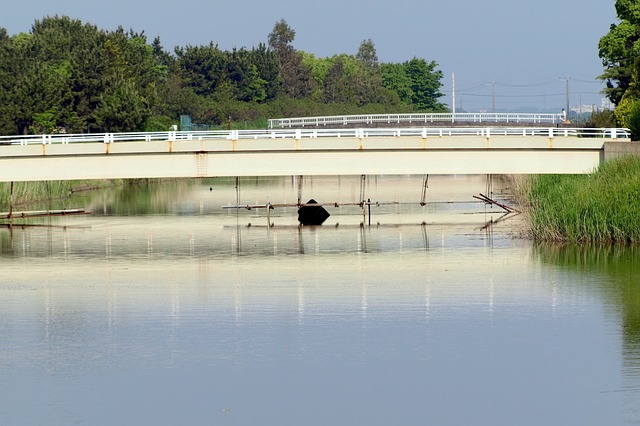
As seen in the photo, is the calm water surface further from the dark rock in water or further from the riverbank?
the riverbank

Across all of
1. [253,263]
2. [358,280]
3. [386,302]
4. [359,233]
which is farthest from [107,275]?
[359,233]

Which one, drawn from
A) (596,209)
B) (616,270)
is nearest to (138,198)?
(596,209)

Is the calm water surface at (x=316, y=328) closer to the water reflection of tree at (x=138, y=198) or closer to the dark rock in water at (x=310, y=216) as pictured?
the dark rock in water at (x=310, y=216)

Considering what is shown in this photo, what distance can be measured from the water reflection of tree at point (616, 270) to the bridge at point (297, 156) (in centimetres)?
963

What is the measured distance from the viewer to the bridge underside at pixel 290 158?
221ft

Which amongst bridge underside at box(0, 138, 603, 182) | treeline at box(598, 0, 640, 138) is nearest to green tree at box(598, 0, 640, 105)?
treeline at box(598, 0, 640, 138)

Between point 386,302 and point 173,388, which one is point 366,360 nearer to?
point 173,388

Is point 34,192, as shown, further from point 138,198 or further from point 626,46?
point 626,46

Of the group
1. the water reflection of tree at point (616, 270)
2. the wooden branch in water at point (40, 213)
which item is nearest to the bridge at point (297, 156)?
the water reflection of tree at point (616, 270)

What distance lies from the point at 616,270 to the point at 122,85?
79140 mm

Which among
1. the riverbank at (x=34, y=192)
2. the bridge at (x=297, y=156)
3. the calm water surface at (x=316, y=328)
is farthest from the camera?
the riverbank at (x=34, y=192)

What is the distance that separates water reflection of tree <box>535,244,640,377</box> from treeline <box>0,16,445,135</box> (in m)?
69.5

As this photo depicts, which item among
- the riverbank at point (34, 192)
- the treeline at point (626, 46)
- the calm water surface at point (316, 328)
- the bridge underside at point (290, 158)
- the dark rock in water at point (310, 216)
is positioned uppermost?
the treeline at point (626, 46)

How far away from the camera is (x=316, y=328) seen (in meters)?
40.0
